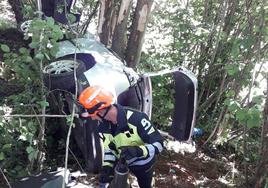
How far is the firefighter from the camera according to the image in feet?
10.5

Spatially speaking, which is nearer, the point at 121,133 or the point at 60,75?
the point at 121,133

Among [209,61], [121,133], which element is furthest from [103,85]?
[209,61]

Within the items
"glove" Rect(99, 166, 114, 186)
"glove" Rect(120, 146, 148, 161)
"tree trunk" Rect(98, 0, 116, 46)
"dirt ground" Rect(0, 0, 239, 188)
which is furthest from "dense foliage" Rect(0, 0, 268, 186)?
"glove" Rect(120, 146, 148, 161)

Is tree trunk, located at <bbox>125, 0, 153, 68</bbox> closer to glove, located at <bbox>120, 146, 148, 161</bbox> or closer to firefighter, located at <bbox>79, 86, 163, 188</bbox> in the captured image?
firefighter, located at <bbox>79, 86, 163, 188</bbox>

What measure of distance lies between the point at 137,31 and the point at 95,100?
252 centimetres

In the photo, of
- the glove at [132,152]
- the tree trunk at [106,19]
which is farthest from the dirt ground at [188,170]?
the tree trunk at [106,19]

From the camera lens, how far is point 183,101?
4.30 metres

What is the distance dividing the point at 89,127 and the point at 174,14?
11.2 ft

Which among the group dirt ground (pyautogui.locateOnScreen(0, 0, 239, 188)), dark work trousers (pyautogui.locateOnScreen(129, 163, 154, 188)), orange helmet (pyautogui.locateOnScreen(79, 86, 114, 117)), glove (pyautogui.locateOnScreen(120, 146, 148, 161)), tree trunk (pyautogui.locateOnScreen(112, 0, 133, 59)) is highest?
tree trunk (pyautogui.locateOnScreen(112, 0, 133, 59))

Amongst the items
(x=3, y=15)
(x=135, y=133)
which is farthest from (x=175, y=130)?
(x=3, y=15)

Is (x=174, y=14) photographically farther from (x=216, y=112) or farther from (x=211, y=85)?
(x=216, y=112)

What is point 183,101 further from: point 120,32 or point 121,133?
point 120,32

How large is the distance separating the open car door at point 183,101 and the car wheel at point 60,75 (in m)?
0.81

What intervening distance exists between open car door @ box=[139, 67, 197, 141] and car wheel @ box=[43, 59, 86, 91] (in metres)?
0.81
